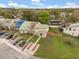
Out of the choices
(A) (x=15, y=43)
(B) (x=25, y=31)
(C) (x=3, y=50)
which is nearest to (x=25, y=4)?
(B) (x=25, y=31)

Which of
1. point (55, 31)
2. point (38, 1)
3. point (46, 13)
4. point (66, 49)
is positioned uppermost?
point (38, 1)

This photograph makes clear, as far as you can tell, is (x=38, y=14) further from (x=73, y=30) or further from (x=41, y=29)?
(x=73, y=30)

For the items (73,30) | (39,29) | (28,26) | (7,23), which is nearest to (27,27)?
(28,26)

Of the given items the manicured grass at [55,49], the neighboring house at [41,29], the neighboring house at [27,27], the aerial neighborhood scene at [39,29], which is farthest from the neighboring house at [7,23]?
the manicured grass at [55,49]

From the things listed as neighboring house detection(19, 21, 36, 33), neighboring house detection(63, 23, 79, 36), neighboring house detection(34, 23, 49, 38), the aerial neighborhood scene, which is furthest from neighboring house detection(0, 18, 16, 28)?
neighboring house detection(63, 23, 79, 36)

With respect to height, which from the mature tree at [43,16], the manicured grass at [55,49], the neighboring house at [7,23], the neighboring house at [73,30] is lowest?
the manicured grass at [55,49]

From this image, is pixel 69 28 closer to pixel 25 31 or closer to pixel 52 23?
pixel 52 23

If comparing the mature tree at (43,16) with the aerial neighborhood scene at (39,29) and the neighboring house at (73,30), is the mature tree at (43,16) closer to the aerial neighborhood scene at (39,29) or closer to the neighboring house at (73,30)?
the aerial neighborhood scene at (39,29)
